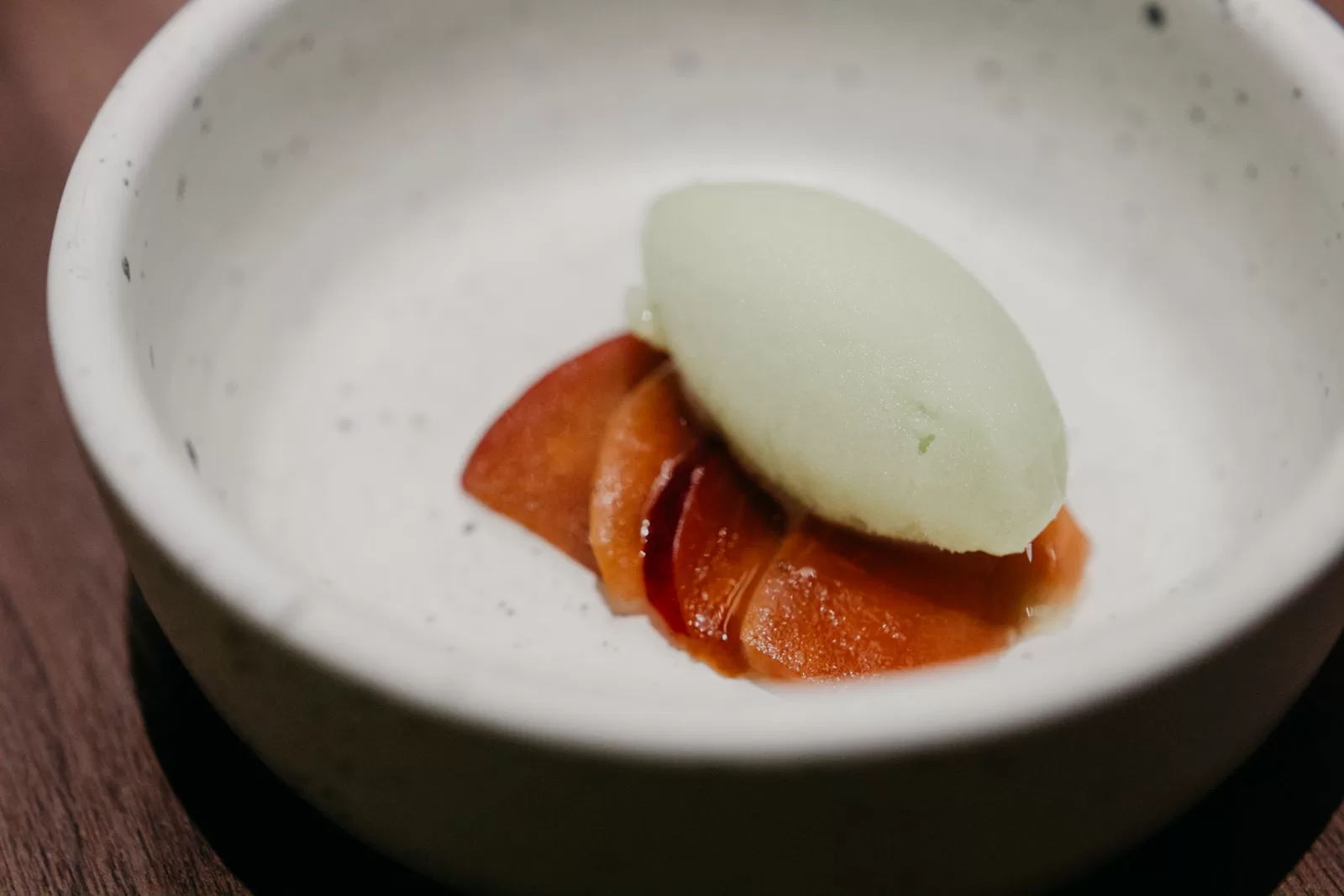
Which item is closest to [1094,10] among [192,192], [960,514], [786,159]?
[786,159]

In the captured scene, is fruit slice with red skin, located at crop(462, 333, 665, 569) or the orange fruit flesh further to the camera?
fruit slice with red skin, located at crop(462, 333, 665, 569)

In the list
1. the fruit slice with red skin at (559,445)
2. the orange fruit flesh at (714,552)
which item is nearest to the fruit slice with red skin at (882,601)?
the orange fruit flesh at (714,552)

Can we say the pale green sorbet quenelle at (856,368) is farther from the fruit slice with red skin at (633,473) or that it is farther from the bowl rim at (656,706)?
the bowl rim at (656,706)

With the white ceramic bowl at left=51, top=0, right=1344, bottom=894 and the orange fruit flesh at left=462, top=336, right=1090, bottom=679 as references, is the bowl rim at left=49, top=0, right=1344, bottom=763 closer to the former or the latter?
the white ceramic bowl at left=51, top=0, right=1344, bottom=894

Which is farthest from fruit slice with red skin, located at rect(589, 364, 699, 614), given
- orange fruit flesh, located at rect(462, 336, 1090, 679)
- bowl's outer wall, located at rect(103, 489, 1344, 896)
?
bowl's outer wall, located at rect(103, 489, 1344, 896)

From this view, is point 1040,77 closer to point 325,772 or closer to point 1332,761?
point 1332,761

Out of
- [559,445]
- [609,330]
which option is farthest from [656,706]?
[609,330]

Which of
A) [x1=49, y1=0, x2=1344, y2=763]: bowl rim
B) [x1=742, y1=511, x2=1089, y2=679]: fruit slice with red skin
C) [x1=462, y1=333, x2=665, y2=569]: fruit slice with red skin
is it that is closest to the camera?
[x1=49, y1=0, x2=1344, y2=763]: bowl rim
